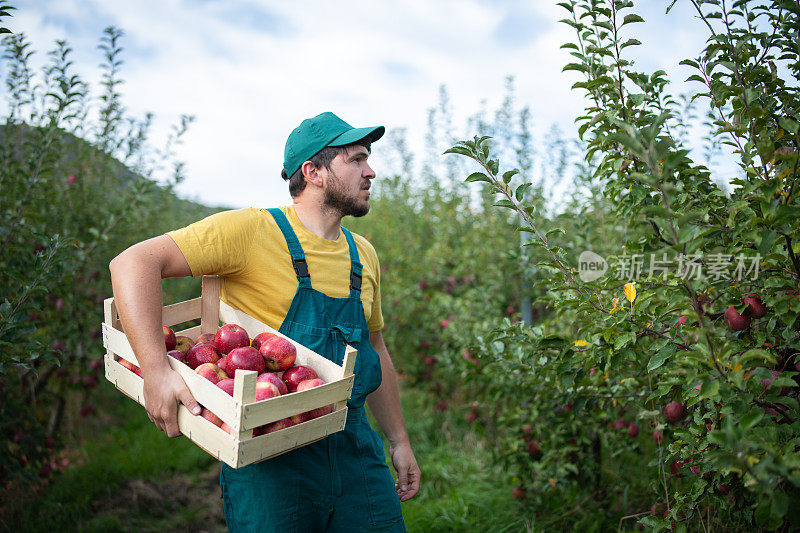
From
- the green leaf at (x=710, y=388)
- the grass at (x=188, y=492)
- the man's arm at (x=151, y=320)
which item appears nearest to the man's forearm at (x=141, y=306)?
the man's arm at (x=151, y=320)

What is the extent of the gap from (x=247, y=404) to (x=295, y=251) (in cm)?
71

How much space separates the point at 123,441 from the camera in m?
4.19

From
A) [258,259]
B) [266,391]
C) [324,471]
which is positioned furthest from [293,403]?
[258,259]

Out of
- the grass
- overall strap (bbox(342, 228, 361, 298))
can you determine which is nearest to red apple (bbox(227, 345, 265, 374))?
overall strap (bbox(342, 228, 361, 298))

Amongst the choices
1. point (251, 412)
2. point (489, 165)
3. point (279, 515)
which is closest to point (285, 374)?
point (251, 412)

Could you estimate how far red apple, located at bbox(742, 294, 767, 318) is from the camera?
146cm

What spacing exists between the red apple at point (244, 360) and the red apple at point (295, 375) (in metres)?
0.08

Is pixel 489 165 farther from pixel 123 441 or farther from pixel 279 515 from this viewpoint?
pixel 123 441

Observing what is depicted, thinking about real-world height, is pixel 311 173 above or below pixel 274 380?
above

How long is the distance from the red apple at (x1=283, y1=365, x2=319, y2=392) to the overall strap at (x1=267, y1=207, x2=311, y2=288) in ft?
1.20

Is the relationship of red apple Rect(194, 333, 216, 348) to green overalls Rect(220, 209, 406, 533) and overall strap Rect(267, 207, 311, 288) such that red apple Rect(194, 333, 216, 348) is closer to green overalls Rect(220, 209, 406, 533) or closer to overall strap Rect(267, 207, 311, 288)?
green overalls Rect(220, 209, 406, 533)

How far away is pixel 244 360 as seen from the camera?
1.53 m

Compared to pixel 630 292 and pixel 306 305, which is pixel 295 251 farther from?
pixel 630 292

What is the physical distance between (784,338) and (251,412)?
1379 mm
